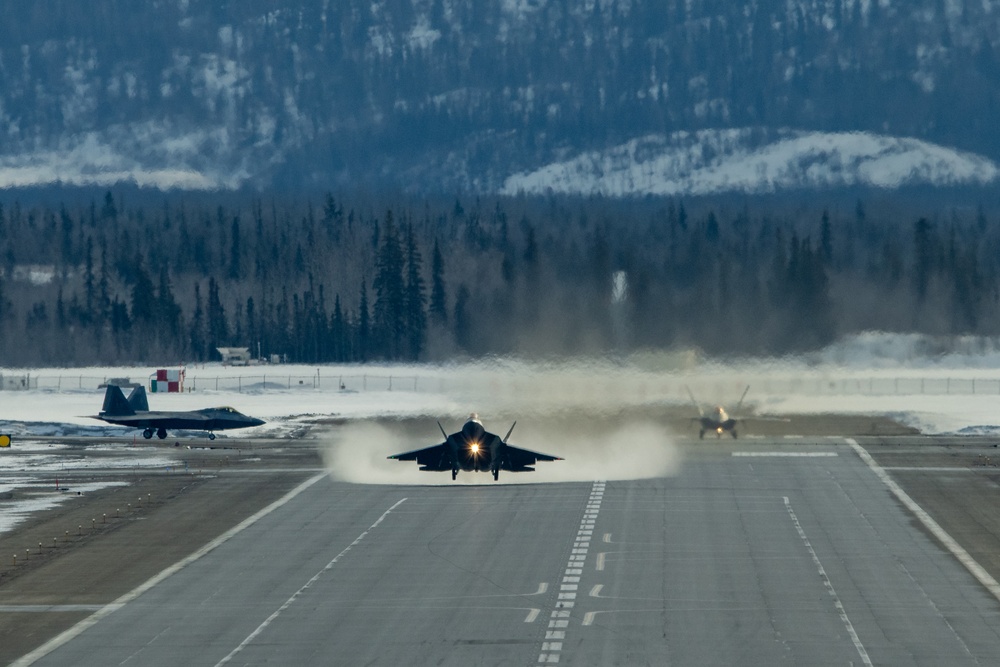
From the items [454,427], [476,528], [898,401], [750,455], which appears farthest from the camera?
[898,401]

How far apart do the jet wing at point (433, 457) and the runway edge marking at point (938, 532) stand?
59.0 ft

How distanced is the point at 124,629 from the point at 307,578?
7.87 m

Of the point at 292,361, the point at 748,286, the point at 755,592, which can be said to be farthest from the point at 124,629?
the point at 292,361

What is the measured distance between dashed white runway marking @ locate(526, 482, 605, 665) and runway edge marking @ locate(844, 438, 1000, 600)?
1158 cm

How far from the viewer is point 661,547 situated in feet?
173

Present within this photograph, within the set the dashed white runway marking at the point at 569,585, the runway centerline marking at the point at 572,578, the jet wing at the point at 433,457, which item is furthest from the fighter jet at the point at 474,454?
the dashed white runway marking at the point at 569,585

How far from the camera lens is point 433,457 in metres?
66.1

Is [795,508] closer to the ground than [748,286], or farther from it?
closer to the ground

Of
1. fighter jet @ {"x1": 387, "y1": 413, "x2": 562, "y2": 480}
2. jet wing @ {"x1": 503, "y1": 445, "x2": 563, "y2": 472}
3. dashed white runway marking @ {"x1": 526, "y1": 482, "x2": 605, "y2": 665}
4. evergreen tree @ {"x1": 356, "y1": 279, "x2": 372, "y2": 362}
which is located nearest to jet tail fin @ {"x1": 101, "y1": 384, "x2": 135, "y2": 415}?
fighter jet @ {"x1": 387, "y1": 413, "x2": 562, "y2": 480}

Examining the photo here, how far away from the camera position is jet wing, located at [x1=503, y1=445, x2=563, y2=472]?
6669cm

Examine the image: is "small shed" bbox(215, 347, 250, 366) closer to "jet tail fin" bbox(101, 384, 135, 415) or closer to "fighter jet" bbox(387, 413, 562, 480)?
"jet tail fin" bbox(101, 384, 135, 415)

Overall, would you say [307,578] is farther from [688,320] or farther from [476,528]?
[688,320]

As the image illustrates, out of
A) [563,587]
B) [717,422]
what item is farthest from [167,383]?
[563,587]

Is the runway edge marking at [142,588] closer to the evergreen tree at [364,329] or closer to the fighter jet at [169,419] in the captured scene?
the fighter jet at [169,419]
